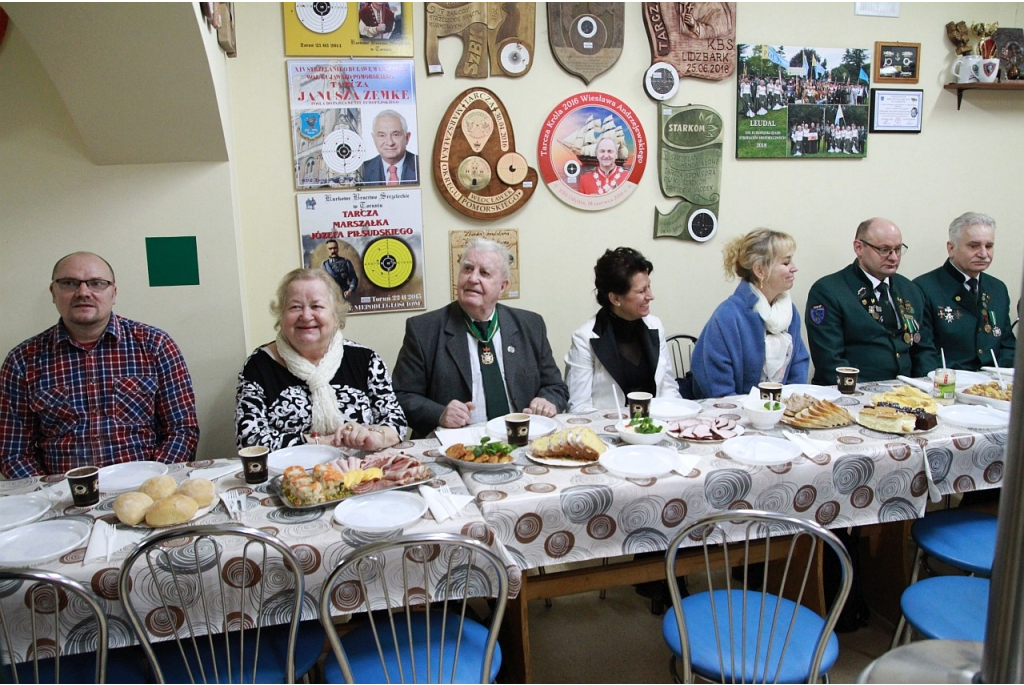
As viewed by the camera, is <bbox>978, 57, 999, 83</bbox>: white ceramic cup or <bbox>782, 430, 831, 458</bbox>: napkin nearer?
<bbox>782, 430, 831, 458</bbox>: napkin

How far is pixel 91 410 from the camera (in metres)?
2.40

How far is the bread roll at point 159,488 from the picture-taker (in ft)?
5.56

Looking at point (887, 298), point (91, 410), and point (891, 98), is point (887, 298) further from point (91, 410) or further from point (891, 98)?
point (91, 410)

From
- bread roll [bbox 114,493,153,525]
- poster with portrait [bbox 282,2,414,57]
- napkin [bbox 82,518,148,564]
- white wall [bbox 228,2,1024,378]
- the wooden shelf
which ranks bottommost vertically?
napkin [bbox 82,518,148,564]

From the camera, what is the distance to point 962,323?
3.48 metres

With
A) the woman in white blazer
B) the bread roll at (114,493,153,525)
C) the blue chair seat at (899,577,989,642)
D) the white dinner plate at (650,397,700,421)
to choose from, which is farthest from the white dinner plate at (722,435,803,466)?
the bread roll at (114,493,153,525)

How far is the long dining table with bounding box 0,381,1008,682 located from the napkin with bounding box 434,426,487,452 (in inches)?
1.5

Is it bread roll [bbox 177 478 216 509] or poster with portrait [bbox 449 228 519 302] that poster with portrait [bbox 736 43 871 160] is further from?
bread roll [bbox 177 478 216 509]

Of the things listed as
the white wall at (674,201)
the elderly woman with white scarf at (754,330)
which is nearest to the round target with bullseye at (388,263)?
the white wall at (674,201)

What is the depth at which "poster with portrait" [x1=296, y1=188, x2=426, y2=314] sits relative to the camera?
3.18 metres

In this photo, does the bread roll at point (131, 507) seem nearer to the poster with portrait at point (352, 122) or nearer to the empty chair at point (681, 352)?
the poster with portrait at point (352, 122)

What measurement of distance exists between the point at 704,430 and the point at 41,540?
5.66 ft

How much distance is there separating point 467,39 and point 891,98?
2.31 meters

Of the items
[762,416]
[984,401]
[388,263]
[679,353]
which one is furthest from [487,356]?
[984,401]
